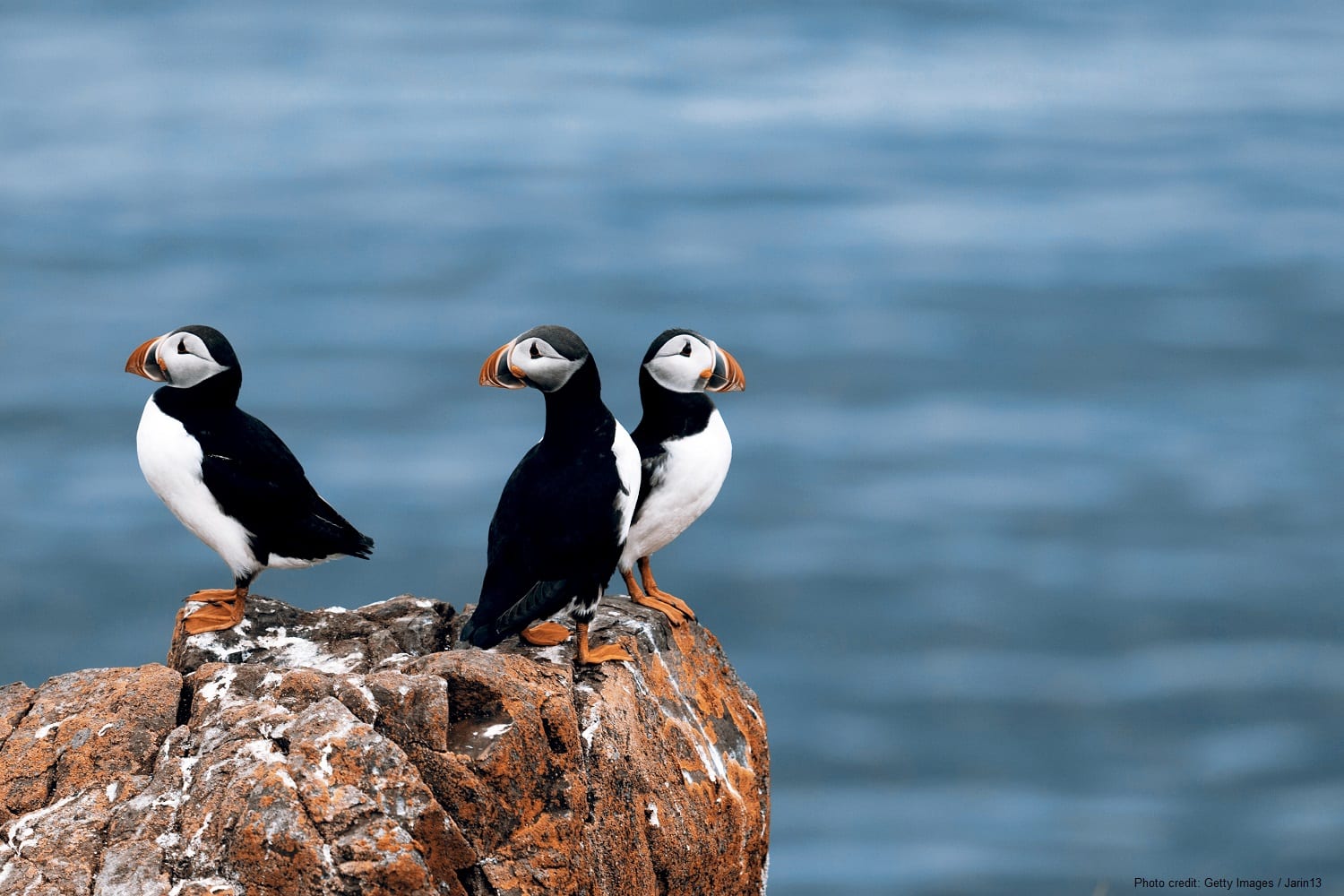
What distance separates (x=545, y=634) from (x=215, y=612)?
162cm

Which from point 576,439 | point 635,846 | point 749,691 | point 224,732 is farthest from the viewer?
point 749,691

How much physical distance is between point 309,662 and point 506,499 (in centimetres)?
117

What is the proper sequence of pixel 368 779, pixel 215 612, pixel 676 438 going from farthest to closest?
pixel 676 438 < pixel 215 612 < pixel 368 779

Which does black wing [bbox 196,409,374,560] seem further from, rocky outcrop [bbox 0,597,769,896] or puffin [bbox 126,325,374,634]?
rocky outcrop [bbox 0,597,769,896]

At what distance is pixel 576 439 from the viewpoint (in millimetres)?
7203

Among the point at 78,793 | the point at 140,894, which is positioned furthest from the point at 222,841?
the point at 78,793

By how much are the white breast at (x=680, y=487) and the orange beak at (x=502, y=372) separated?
1.18 metres

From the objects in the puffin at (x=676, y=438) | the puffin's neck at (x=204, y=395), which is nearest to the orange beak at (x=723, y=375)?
the puffin at (x=676, y=438)

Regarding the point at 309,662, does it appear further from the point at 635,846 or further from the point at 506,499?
the point at 635,846

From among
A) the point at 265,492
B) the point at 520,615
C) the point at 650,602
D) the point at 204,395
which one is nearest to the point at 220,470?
the point at 265,492

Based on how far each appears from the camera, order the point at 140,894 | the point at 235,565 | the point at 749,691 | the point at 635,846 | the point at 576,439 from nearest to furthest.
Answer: the point at 140,894 < the point at 635,846 < the point at 576,439 < the point at 235,565 < the point at 749,691

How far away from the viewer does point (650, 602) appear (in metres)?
8.07

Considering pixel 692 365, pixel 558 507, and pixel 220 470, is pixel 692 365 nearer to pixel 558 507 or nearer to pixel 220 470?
pixel 558 507

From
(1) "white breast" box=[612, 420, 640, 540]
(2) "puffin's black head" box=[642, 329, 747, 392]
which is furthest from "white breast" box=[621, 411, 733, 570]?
(1) "white breast" box=[612, 420, 640, 540]
